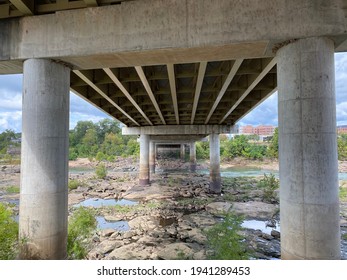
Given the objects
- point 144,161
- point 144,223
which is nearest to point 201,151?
point 144,161

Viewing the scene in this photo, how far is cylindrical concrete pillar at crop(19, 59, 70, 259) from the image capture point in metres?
5.18

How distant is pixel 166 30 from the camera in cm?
507

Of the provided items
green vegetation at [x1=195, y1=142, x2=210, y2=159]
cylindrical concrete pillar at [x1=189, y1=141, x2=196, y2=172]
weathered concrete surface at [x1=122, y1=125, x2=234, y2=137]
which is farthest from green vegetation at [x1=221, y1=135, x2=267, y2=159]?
weathered concrete surface at [x1=122, y1=125, x2=234, y2=137]

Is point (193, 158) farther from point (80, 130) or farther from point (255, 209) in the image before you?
point (80, 130)

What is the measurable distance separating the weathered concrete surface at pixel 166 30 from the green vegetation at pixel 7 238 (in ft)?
14.3

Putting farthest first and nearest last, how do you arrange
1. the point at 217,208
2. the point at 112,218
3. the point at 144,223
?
the point at 217,208 < the point at 112,218 < the point at 144,223

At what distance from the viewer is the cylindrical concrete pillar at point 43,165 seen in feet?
17.0

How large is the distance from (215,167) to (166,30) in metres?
20.8

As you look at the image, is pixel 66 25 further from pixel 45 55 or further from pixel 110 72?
pixel 110 72

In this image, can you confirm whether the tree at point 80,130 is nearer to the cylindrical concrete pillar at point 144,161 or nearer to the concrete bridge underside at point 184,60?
the cylindrical concrete pillar at point 144,161

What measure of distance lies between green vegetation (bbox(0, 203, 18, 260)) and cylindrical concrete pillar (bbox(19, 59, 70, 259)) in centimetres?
41

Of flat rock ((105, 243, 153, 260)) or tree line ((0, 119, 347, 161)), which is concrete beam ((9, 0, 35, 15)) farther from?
tree line ((0, 119, 347, 161))

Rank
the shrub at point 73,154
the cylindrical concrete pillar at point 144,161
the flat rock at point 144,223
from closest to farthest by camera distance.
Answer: the flat rock at point 144,223, the cylindrical concrete pillar at point 144,161, the shrub at point 73,154

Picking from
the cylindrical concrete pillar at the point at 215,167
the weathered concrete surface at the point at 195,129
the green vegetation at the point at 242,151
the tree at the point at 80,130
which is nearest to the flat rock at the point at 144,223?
the weathered concrete surface at the point at 195,129
